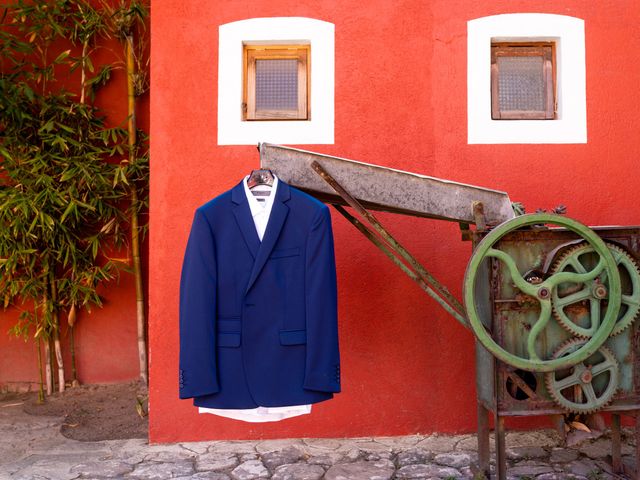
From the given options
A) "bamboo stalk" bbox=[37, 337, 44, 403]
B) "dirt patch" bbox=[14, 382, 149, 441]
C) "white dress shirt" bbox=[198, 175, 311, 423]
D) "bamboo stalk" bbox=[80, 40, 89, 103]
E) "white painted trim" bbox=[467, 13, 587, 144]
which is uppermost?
"bamboo stalk" bbox=[80, 40, 89, 103]

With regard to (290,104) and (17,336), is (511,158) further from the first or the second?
(17,336)

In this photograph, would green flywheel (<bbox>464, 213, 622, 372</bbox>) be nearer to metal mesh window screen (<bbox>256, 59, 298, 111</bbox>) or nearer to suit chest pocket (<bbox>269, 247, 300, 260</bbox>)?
suit chest pocket (<bbox>269, 247, 300, 260</bbox>)

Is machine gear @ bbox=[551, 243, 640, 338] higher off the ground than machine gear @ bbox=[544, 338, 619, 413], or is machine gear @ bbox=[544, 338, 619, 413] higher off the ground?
machine gear @ bbox=[551, 243, 640, 338]

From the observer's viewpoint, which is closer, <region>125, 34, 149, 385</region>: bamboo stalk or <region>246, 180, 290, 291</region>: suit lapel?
<region>246, 180, 290, 291</region>: suit lapel

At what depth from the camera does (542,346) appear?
8.82 feet

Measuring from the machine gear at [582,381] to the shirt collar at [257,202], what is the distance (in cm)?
148

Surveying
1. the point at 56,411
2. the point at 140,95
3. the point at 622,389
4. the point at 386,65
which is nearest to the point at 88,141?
the point at 140,95

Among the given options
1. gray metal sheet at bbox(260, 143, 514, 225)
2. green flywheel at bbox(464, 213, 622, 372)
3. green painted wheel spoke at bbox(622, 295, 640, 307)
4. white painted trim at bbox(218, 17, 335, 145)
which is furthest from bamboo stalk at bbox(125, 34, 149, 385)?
green painted wheel spoke at bbox(622, 295, 640, 307)

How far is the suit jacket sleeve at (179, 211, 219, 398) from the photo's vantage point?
8.46ft

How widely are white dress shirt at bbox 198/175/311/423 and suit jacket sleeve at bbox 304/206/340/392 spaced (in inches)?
7.7

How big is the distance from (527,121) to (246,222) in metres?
2.18

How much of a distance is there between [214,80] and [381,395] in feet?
7.72

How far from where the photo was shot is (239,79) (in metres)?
3.85

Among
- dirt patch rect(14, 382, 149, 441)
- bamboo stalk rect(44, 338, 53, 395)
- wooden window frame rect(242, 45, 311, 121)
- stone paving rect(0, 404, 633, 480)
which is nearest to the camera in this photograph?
stone paving rect(0, 404, 633, 480)
